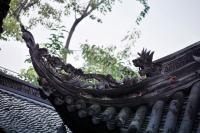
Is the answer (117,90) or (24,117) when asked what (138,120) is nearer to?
(117,90)

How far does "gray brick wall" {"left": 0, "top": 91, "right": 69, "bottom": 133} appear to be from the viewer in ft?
19.3

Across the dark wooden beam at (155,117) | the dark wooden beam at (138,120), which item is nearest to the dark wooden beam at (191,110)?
the dark wooden beam at (155,117)

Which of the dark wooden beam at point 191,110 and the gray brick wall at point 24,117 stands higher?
the gray brick wall at point 24,117

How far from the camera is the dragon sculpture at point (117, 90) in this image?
3691 mm

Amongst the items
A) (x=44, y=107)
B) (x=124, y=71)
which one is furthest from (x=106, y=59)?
(x=44, y=107)

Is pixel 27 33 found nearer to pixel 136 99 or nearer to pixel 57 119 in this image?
pixel 136 99

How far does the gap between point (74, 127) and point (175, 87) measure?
1540 millimetres

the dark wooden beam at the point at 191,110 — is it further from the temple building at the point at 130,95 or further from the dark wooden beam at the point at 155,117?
the dark wooden beam at the point at 155,117

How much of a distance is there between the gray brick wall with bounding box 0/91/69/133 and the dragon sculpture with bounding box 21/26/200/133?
59.6 inches

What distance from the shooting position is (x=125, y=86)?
4.09m

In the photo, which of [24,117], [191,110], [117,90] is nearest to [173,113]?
[191,110]

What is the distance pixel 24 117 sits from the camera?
6.76 meters

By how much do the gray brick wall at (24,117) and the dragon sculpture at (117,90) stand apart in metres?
1.51

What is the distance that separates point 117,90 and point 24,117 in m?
3.23
